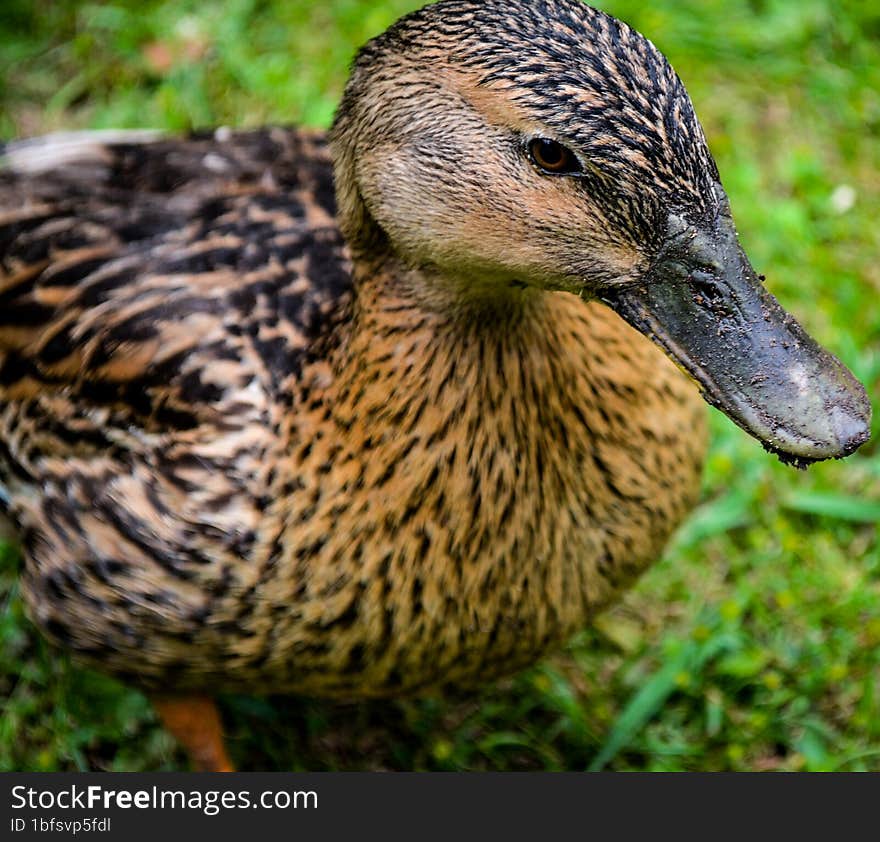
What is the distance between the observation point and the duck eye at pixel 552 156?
2.13 meters

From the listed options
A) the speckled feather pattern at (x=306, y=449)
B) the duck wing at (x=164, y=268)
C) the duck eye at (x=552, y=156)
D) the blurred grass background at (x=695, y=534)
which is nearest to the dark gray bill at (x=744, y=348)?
the duck eye at (x=552, y=156)

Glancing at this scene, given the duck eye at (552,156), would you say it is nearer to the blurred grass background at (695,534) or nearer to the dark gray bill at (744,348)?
the dark gray bill at (744,348)

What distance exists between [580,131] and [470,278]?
385 mm

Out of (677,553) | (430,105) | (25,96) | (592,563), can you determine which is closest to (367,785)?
(592,563)

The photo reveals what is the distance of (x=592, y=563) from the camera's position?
2.82m

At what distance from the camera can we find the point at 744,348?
2223 millimetres

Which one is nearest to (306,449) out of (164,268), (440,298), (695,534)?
(440,298)

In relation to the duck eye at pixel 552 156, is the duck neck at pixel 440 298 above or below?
below

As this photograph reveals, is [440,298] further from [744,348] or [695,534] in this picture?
[695,534]

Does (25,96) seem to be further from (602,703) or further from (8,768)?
(602,703)

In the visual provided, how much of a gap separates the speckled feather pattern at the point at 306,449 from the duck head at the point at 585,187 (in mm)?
163

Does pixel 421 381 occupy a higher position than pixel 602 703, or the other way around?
pixel 421 381

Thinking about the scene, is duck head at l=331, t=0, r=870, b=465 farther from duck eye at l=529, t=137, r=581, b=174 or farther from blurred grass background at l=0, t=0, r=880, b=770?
blurred grass background at l=0, t=0, r=880, b=770

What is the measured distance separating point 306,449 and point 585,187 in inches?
30.3
